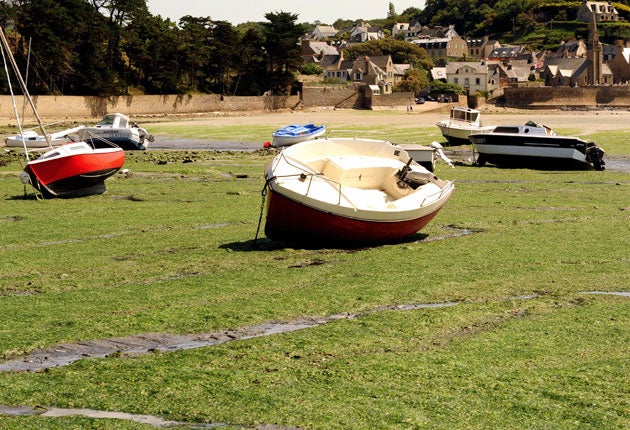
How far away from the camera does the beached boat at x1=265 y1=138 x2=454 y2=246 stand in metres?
16.6

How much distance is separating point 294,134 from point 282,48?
2110 inches

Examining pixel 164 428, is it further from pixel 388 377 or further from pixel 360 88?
pixel 360 88

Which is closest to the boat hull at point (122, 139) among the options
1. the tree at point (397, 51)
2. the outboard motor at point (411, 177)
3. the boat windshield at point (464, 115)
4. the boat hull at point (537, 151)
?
the boat windshield at point (464, 115)

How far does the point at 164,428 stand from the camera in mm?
8180

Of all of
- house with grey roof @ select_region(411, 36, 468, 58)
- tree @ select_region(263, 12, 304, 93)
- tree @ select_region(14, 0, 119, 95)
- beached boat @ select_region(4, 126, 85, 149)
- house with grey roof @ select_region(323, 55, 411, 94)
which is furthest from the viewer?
house with grey roof @ select_region(411, 36, 468, 58)

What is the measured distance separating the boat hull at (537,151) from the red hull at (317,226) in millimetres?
17462

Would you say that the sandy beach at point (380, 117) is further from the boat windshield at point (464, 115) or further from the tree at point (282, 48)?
the boat windshield at point (464, 115)

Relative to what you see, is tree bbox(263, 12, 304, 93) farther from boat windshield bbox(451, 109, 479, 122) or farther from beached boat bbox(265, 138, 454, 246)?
beached boat bbox(265, 138, 454, 246)

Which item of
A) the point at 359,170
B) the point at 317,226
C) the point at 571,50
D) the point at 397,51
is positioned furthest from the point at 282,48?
the point at 571,50

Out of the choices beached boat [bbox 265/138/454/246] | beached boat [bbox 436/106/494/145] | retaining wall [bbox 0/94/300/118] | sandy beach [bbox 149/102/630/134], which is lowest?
sandy beach [bbox 149/102/630/134]

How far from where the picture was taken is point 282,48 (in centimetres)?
9881

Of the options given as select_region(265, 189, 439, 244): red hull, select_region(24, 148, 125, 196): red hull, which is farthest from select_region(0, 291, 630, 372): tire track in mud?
select_region(24, 148, 125, 196): red hull

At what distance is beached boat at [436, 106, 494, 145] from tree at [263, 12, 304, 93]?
53.0 meters

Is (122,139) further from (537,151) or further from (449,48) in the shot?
(449,48)
